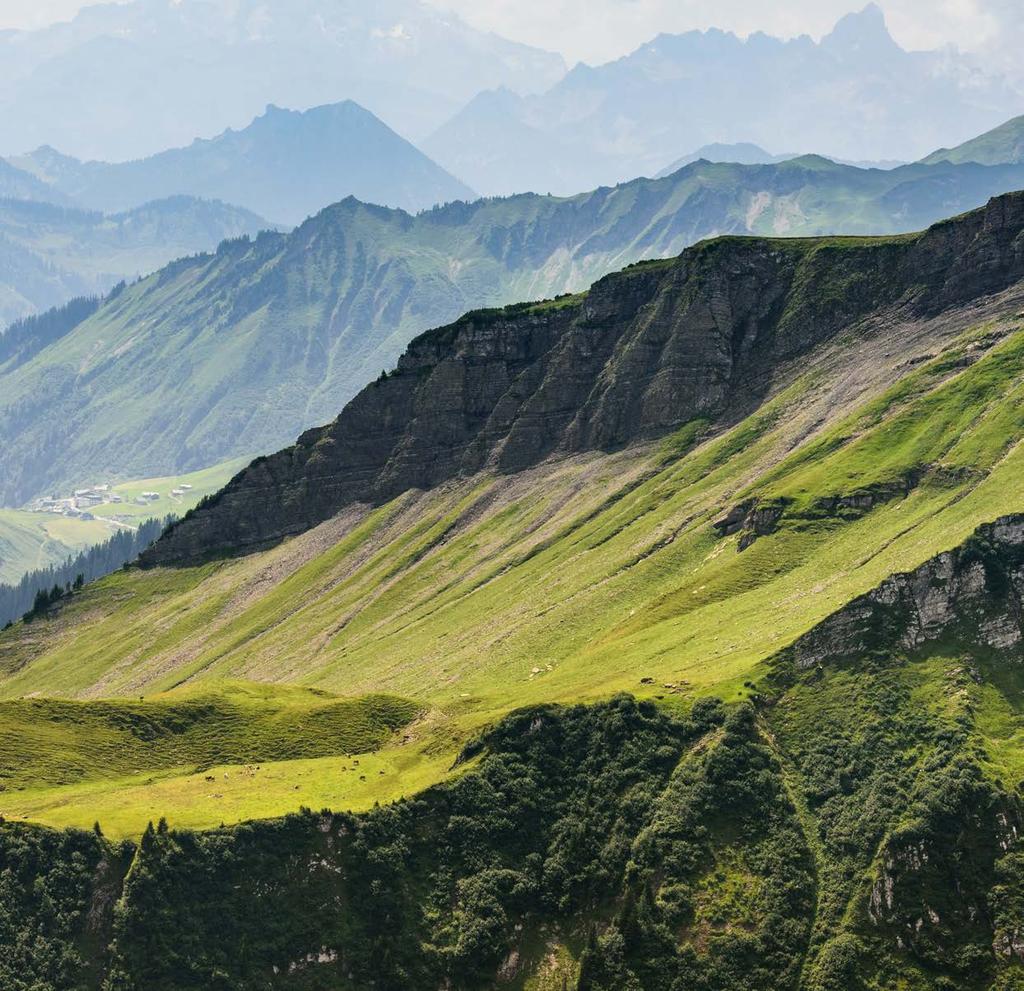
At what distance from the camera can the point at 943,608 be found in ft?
540

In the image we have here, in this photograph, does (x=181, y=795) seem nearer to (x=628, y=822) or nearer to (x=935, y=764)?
(x=628, y=822)

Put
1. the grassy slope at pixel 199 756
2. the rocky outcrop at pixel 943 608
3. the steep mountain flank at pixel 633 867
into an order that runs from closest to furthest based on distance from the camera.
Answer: the steep mountain flank at pixel 633 867 < the grassy slope at pixel 199 756 < the rocky outcrop at pixel 943 608

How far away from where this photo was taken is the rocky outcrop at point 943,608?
162125mm

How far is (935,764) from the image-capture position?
5650 inches

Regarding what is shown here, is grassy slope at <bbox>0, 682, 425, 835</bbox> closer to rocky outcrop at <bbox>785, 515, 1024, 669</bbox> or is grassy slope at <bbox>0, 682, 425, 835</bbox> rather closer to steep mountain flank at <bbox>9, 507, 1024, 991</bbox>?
steep mountain flank at <bbox>9, 507, 1024, 991</bbox>

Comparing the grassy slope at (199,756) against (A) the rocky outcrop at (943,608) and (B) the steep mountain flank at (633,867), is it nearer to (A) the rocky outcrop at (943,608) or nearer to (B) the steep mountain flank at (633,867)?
(B) the steep mountain flank at (633,867)

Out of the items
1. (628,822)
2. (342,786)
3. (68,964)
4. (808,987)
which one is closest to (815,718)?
(628,822)

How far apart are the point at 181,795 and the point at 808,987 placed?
75.7m

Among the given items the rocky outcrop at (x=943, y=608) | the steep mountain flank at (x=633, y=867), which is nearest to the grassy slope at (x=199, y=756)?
the steep mountain flank at (x=633, y=867)

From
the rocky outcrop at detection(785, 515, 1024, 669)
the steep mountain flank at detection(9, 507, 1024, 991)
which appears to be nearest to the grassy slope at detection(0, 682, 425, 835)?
the steep mountain flank at detection(9, 507, 1024, 991)

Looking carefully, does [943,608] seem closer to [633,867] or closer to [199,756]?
[633,867]

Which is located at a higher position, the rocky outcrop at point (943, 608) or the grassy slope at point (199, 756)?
the rocky outcrop at point (943, 608)

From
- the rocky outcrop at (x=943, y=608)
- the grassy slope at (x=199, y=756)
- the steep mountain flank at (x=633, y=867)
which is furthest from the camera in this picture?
the rocky outcrop at (x=943, y=608)

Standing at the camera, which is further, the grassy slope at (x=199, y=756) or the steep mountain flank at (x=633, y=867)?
the grassy slope at (x=199, y=756)
